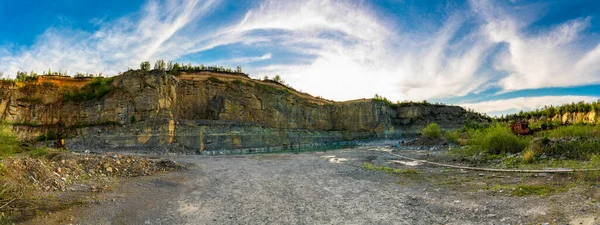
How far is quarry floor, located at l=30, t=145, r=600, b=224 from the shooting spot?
5898 millimetres

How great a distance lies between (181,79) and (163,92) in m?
10.6

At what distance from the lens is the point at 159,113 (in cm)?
3481

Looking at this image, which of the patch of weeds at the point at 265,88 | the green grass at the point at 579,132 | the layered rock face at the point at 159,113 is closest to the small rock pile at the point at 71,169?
the layered rock face at the point at 159,113

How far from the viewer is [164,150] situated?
97.7 ft

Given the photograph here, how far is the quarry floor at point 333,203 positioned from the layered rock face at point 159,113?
74.9 feet

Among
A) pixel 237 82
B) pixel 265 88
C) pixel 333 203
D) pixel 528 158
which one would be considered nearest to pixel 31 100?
pixel 237 82

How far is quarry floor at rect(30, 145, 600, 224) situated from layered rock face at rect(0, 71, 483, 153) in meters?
22.8

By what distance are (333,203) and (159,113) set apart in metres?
32.2

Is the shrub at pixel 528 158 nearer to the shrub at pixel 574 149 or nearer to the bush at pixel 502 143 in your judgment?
the shrub at pixel 574 149

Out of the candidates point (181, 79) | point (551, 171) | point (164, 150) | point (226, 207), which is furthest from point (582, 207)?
point (181, 79)

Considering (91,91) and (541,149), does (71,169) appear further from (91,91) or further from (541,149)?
(91,91)

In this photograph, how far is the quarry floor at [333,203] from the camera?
5.90 metres

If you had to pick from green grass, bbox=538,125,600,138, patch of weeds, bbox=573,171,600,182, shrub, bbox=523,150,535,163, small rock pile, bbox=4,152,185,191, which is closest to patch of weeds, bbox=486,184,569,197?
patch of weeds, bbox=573,171,600,182

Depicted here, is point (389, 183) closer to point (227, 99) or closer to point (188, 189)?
point (188, 189)
